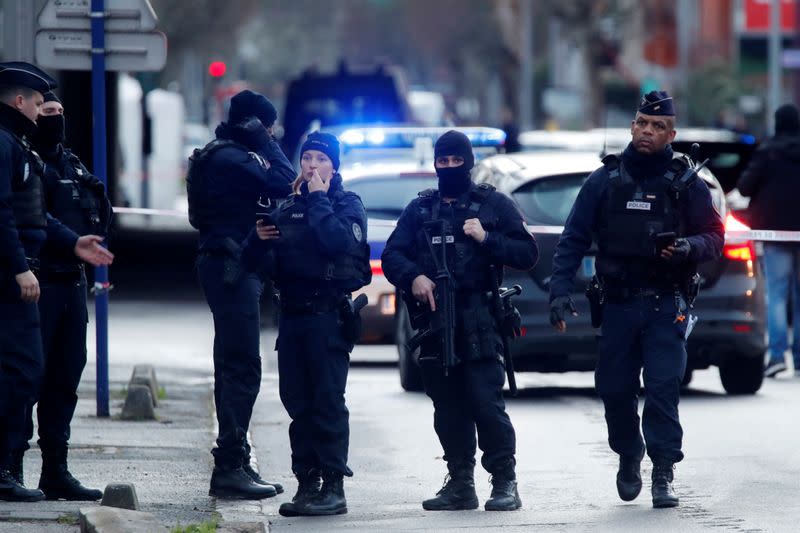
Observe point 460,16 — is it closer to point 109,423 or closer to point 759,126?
point 759,126

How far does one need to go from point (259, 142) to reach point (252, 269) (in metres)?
0.62

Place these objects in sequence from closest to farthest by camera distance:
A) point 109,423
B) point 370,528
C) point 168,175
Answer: point 370,528
point 109,423
point 168,175

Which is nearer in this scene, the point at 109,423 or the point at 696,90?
the point at 109,423

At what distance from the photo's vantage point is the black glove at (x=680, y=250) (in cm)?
865

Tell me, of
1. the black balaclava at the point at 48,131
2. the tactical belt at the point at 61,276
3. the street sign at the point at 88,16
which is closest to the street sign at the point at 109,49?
the street sign at the point at 88,16

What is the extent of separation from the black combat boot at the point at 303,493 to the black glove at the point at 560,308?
1.22 metres

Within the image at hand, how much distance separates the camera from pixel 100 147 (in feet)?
39.0

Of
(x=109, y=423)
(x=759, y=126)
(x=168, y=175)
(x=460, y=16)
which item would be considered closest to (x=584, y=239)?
(x=109, y=423)

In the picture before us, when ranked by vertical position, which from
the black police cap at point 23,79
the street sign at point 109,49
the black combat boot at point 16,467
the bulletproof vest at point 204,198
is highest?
the street sign at point 109,49

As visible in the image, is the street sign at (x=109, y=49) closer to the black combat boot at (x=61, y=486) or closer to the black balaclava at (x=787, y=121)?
the black combat boot at (x=61, y=486)

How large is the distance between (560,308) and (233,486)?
5.45 feet

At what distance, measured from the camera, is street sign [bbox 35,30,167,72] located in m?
12.1

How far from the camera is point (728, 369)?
13211mm

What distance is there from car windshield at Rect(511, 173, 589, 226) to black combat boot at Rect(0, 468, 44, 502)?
4688 mm
